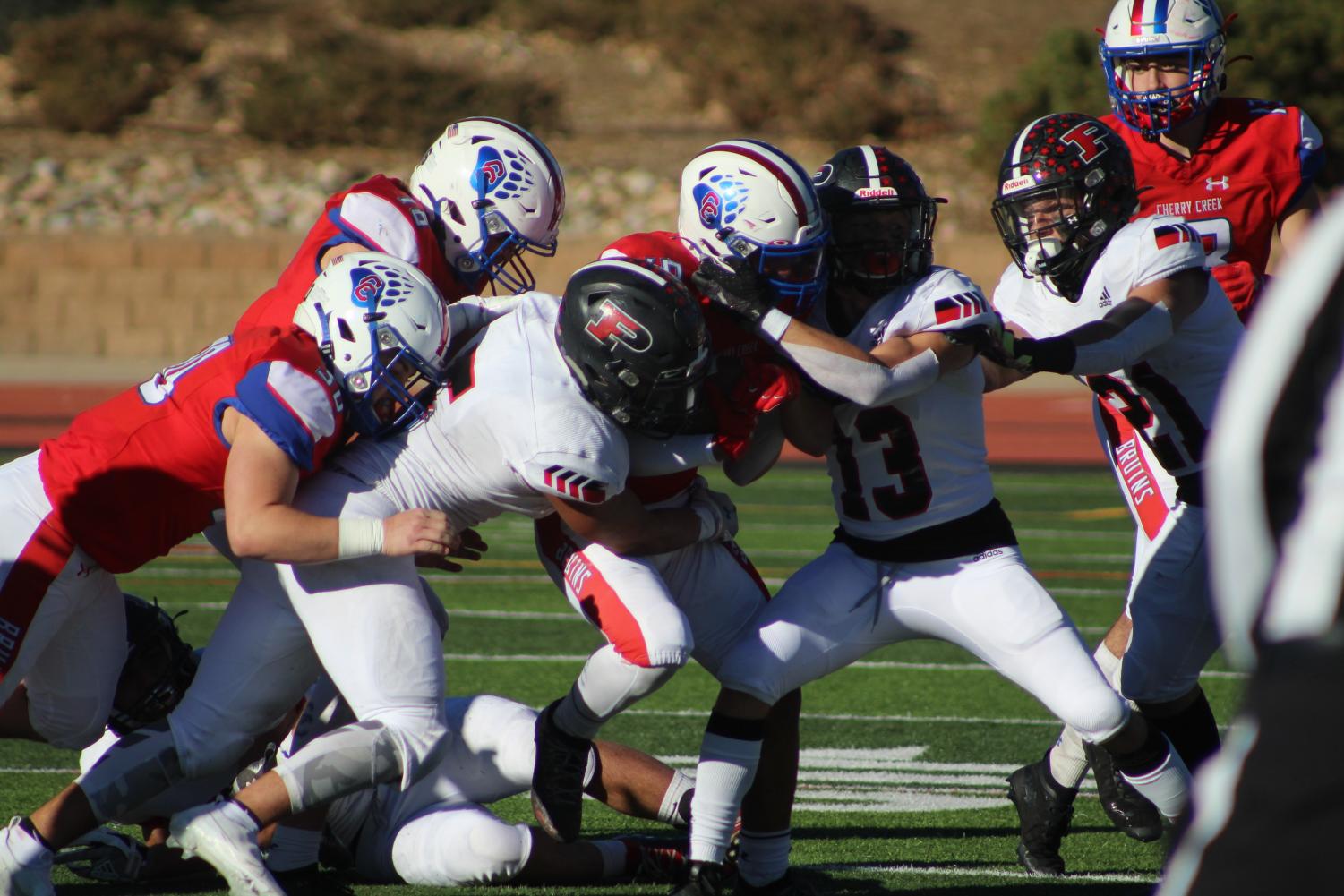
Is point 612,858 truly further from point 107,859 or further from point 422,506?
point 107,859

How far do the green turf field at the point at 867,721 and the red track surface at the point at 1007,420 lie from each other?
3.68m

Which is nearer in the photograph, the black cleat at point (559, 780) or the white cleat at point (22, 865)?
the white cleat at point (22, 865)

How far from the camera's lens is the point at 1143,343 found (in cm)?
374

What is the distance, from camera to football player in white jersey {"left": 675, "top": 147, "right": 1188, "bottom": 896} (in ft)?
11.9

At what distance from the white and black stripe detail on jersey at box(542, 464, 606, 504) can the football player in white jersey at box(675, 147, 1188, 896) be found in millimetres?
547

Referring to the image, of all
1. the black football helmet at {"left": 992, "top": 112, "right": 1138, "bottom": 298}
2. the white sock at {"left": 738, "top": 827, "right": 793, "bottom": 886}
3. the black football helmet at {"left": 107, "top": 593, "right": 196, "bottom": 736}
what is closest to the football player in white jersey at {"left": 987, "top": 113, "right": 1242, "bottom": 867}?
the black football helmet at {"left": 992, "top": 112, "right": 1138, "bottom": 298}

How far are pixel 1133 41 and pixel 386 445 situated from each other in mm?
2477

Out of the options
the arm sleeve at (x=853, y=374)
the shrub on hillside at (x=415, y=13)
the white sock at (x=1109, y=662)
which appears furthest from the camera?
the shrub on hillside at (x=415, y=13)

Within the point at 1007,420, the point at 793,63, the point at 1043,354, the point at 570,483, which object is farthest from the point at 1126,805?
the point at 793,63

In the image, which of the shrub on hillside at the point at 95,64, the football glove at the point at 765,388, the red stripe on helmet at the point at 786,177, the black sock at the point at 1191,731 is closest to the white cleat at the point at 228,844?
the football glove at the point at 765,388

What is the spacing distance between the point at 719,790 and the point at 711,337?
1031 mm

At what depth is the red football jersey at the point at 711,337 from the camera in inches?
149

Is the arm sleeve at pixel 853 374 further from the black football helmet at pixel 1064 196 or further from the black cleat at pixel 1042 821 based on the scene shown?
the black cleat at pixel 1042 821

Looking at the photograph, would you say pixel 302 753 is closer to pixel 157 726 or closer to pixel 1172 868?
pixel 157 726
